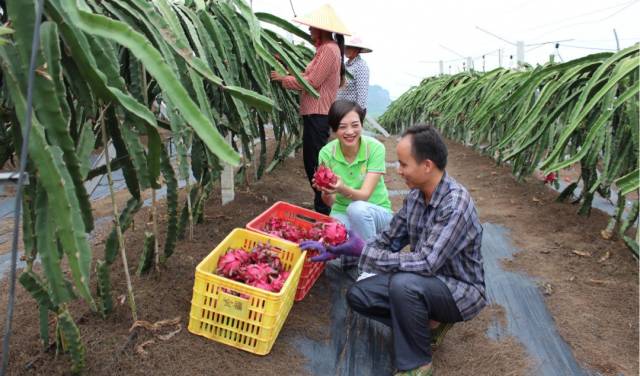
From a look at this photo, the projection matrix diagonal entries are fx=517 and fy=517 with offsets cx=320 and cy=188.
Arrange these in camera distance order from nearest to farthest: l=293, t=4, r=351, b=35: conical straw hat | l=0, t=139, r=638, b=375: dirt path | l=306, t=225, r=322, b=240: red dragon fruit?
l=0, t=139, r=638, b=375: dirt path
l=306, t=225, r=322, b=240: red dragon fruit
l=293, t=4, r=351, b=35: conical straw hat

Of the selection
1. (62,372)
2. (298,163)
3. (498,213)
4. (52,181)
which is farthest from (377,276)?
(298,163)

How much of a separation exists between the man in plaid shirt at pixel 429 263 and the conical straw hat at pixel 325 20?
157 centimetres

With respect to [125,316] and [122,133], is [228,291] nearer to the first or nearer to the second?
[125,316]

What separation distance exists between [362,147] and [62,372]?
169 cm

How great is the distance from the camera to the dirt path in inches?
71.8

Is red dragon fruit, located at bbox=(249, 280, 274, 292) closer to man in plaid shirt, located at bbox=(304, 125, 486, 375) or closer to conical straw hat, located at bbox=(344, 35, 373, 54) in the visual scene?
man in plaid shirt, located at bbox=(304, 125, 486, 375)

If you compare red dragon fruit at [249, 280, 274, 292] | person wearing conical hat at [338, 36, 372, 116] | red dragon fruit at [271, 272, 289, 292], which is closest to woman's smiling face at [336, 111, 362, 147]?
red dragon fruit at [271, 272, 289, 292]

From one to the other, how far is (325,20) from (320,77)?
0.37 metres

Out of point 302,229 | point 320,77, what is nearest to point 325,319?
point 302,229

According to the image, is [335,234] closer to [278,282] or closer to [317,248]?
[317,248]

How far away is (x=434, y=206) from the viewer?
198cm

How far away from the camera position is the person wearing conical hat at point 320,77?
330 centimetres

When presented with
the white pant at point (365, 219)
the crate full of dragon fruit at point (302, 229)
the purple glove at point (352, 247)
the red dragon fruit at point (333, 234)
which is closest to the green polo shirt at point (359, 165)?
the white pant at point (365, 219)

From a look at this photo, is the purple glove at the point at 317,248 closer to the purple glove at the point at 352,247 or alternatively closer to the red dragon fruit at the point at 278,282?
the purple glove at the point at 352,247
